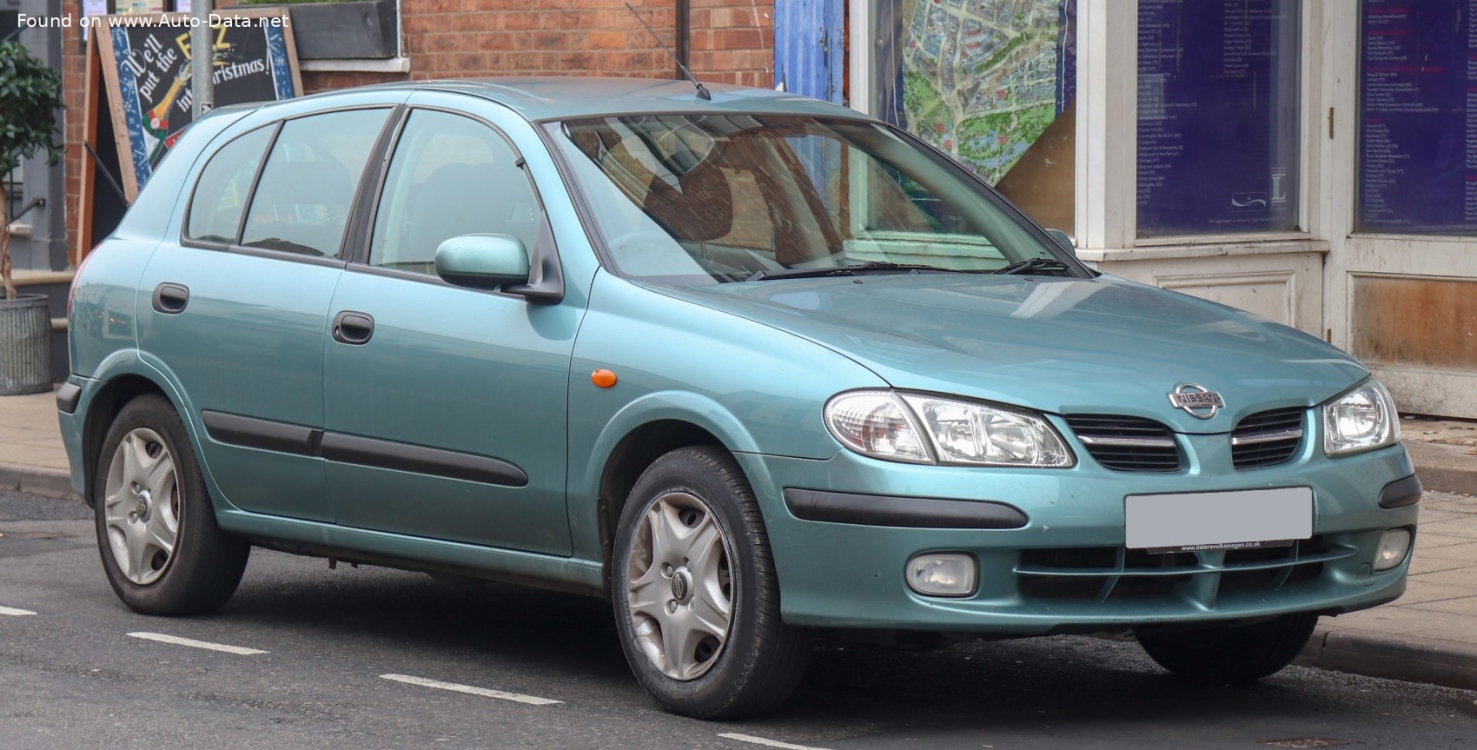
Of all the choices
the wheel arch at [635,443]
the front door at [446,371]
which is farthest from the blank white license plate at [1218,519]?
the front door at [446,371]

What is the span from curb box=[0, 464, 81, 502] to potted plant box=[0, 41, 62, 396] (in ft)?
11.3

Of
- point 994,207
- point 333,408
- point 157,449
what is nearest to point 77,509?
point 157,449

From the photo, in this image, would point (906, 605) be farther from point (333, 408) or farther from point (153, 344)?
point (153, 344)

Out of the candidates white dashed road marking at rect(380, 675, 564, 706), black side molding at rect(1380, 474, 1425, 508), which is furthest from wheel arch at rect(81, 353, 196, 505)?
black side molding at rect(1380, 474, 1425, 508)

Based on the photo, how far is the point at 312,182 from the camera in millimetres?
6930

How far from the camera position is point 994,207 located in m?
6.86

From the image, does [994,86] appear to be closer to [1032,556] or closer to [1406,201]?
[1406,201]

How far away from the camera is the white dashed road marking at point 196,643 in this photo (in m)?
6.72

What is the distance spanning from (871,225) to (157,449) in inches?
95.9

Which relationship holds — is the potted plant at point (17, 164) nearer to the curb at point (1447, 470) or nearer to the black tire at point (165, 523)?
the black tire at point (165, 523)

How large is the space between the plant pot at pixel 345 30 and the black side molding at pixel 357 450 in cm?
793

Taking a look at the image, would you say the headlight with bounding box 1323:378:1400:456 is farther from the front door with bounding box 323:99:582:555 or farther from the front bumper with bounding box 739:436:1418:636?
the front door with bounding box 323:99:582:555

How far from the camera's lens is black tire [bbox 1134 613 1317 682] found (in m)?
6.06

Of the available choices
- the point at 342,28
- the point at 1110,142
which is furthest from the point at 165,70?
the point at 1110,142
